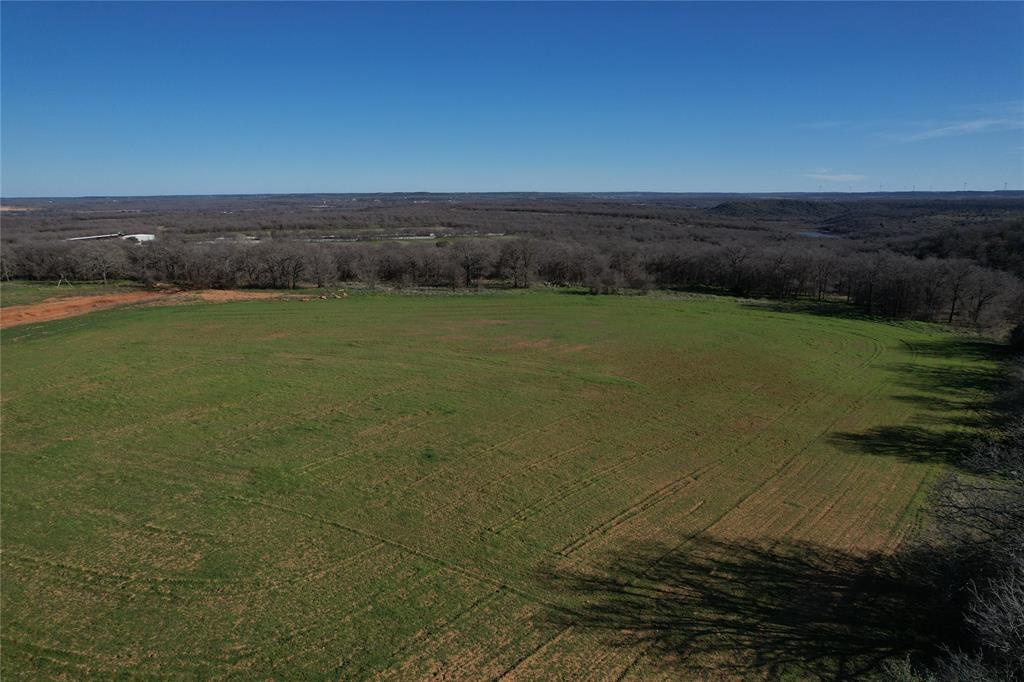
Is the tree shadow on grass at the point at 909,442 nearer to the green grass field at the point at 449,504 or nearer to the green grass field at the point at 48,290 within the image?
the green grass field at the point at 449,504

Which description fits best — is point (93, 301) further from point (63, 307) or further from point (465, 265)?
point (465, 265)

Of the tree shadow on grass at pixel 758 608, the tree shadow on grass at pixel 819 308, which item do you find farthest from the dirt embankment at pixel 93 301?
the tree shadow on grass at pixel 819 308

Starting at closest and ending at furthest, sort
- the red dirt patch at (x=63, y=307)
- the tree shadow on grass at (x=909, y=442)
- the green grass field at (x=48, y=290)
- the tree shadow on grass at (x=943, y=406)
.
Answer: the tree shadow on grass at (x=909, y=442) → the tree shadow on grass at (x=943, y=406) → the red dirt patch at (x=63, y=307) → the green grass field at (x=48, y=290)

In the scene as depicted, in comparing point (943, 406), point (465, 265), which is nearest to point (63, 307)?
point (465, 265)

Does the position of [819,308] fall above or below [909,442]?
above

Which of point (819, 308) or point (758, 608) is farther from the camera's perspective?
point (819, 308)

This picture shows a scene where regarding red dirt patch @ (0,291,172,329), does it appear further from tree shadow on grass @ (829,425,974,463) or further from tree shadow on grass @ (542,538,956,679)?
tree shadow on grass @ (829,425,974,463)
